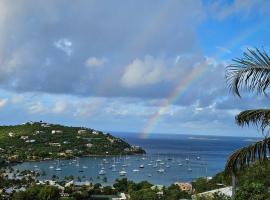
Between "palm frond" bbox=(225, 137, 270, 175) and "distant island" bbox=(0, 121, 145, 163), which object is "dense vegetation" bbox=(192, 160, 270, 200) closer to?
"palm frond" bbox=(225, 137, 270, 175)

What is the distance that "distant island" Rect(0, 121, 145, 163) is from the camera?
122 meters

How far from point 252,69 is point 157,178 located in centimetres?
8592

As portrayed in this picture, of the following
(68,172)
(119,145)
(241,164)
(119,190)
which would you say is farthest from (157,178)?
(241,164)

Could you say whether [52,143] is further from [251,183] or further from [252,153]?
[252,153]

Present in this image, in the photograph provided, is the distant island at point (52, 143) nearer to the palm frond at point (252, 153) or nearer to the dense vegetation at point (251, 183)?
the dense vegetation at point (251, 183)

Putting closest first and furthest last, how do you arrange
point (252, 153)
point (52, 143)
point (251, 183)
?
point (252, 153) → point (251, 183) → point (52, 143)

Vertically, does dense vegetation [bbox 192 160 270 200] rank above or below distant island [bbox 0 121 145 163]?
below

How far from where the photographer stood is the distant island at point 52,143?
121919 millimetres

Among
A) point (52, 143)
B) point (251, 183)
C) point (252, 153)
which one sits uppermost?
point (52, 143)

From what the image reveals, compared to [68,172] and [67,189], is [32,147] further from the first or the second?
[67,189]

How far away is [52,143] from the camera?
457 ft

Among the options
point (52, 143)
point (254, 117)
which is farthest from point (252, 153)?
point (52, 143)

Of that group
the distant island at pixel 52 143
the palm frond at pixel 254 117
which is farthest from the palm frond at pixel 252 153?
the distant island at pixel 52 143

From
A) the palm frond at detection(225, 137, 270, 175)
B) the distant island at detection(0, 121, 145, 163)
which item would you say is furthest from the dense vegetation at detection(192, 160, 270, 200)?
the distant island at detection(0, 121, 145, 163)
